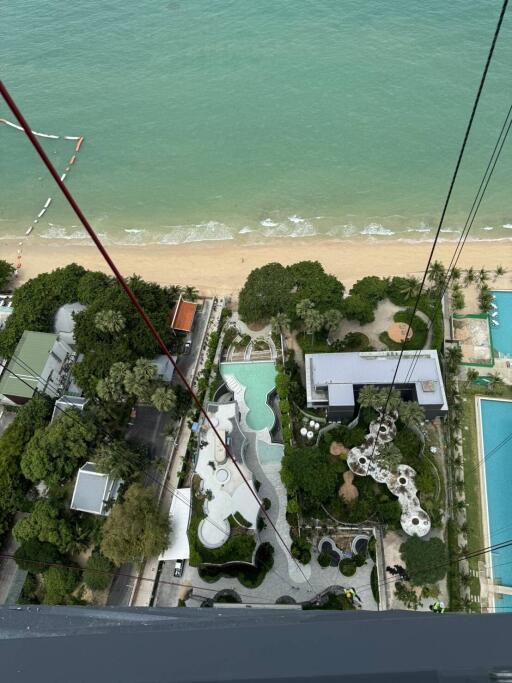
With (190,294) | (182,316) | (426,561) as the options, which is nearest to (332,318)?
(182,316)

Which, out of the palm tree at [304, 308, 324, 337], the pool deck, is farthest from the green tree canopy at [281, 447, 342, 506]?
the pool deck

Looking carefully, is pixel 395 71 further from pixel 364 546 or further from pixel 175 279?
pixel 364 546

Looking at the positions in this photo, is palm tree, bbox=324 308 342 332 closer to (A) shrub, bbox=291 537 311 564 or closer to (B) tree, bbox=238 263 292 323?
(B) tree, bbox=238 263 292 323

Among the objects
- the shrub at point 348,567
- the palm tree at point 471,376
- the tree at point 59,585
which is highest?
the palm tree at point 471,376

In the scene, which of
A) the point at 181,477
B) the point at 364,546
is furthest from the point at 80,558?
the point at 364,546

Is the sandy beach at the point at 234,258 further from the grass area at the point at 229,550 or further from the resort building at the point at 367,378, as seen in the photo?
the grass area at the point at 229,550

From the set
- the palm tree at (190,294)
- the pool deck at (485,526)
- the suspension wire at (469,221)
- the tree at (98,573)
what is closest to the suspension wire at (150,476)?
the tree at (98,573)
